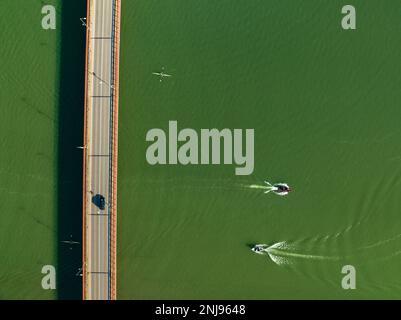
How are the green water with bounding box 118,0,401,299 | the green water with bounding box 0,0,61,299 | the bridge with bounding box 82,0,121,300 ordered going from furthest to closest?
the green water with bounding box 0,0,61,299 → the green water with bounding box 118,0,401,299 → the bridge with bounding box 82,0,121,300

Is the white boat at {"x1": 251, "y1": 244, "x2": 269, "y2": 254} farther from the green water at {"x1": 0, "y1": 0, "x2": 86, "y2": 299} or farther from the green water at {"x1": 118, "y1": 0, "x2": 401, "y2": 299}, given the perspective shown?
the green water at {"x1": 0, "y1": 0, "x2": 86, "y2": 299}

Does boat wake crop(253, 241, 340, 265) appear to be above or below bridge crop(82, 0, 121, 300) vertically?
below

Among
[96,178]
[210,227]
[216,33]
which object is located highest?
[216,33]

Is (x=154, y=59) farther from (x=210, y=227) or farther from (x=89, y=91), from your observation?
(x=210, y=227)

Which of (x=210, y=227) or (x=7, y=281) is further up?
(x=210, y=227)

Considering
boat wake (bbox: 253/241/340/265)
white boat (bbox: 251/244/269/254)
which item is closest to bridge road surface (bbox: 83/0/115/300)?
white boat (bbox: 251/244/269/254)

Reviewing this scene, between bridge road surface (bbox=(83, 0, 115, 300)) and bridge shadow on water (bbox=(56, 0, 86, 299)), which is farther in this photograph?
bridge shadow on water (bbox=(56, 0, 86, 299))

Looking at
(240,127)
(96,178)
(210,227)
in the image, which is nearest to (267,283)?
(210,227)

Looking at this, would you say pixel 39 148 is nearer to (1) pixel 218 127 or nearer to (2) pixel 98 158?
(2) pixel 98 158
